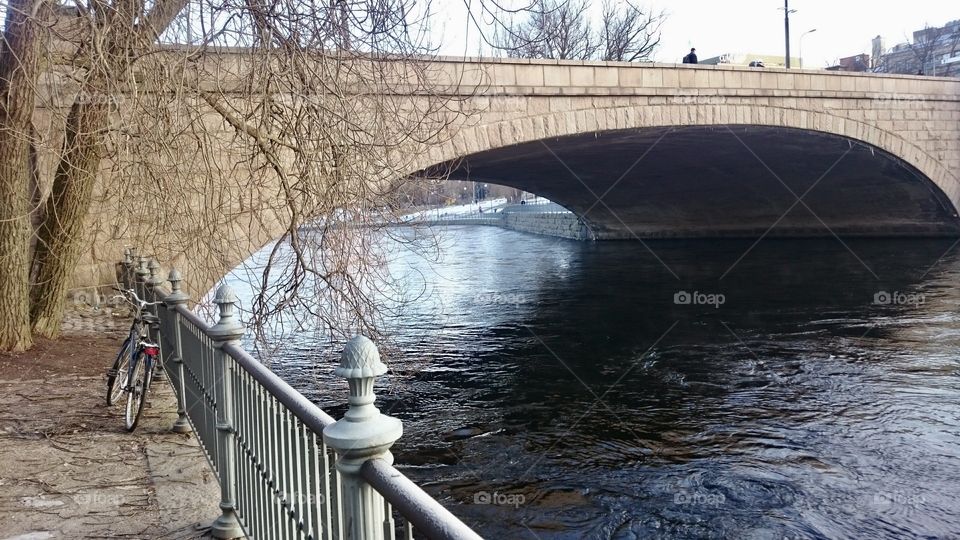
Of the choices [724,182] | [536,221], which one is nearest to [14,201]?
[724,182]

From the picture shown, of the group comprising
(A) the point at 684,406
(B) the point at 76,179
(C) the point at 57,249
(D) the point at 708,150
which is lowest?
(A) the point at 684,406

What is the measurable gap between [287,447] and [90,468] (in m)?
2.47

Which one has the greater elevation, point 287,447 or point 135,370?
point 287,447

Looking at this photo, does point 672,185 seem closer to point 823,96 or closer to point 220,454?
point 823,96

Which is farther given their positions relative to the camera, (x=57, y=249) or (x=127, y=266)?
(x=127, y=266)

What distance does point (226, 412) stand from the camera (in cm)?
348

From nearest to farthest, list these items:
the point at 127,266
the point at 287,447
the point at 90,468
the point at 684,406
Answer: the point at 287,447
the point at 90,468
the point at 684,406
the point at 127,266

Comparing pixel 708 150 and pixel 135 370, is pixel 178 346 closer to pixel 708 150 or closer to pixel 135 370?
pixel 135 370

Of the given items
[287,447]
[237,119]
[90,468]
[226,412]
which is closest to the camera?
[287,447]

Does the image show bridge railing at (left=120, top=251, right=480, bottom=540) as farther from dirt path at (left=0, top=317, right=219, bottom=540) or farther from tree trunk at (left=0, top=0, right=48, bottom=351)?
tree trunk at (left=0, top=0, right=48, bottom=351)

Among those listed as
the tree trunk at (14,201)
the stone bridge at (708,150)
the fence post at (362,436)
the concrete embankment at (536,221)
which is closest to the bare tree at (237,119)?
the tree trunk at (14,201)

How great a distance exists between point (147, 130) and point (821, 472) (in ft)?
18.0

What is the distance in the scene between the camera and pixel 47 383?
21.5 feet

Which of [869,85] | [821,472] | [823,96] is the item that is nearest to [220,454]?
[821,472]
